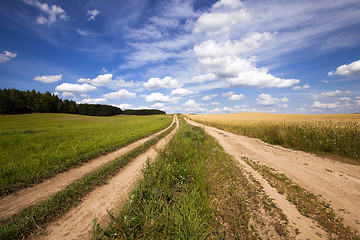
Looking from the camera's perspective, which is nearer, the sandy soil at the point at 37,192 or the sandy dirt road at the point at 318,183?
the sandy dirt road at the point at 318,183

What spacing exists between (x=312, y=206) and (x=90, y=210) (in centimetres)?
672

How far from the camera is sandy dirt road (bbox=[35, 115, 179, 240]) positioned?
123 inches

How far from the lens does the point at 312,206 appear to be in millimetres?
4191

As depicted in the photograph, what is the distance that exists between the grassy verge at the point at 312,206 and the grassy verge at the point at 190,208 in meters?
0.87

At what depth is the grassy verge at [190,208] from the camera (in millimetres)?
2551

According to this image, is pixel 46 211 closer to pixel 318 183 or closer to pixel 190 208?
pixel 190 208

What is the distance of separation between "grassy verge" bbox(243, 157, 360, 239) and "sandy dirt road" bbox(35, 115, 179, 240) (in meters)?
5.27

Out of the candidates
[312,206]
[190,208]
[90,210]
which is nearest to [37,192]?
[90,210]

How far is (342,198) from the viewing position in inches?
182

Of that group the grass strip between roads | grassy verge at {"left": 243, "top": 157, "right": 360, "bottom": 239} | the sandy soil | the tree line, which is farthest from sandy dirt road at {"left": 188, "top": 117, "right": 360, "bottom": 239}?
the tree line

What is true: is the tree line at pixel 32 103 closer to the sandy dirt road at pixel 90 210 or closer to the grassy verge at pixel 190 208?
the sandy dirt road at pixel 90 210

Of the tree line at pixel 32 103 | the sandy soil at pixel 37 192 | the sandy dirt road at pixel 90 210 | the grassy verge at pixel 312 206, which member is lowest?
the grassy verge at pixel 312 206

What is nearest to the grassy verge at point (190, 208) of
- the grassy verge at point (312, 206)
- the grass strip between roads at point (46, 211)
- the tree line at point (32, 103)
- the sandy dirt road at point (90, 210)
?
the sandy dirt road at point (90, 210)

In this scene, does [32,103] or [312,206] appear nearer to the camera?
[312,206]
